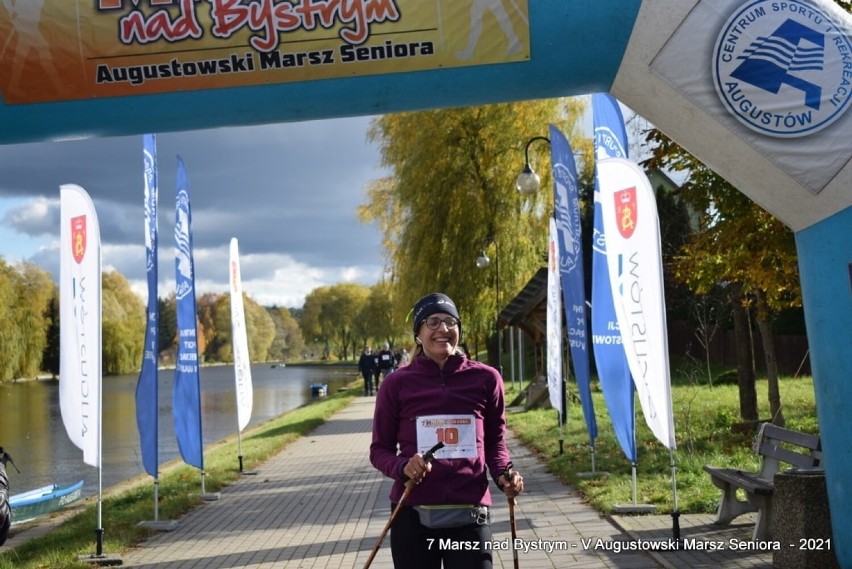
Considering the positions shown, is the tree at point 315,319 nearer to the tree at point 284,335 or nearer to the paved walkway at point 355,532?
the tree at point 284,335

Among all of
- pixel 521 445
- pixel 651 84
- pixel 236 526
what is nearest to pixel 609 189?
pixel 651 84

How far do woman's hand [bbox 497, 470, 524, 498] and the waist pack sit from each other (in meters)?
0.16

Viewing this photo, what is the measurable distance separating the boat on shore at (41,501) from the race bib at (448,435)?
9631 mm

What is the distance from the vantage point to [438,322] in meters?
4.02

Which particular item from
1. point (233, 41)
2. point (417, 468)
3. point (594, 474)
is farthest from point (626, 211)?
point (417, 468)

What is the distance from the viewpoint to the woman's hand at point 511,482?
3883 millimetres

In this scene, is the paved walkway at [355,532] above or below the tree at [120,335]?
below

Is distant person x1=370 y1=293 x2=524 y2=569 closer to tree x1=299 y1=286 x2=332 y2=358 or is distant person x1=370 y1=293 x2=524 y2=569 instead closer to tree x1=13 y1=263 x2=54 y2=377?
tree x1=13 y1=263 x2=54 y2=377

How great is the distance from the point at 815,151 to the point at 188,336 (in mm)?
7559

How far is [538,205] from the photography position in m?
28.7

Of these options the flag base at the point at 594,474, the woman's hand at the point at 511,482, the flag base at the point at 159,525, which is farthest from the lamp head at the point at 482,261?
the woman's hand at the point at 511,482

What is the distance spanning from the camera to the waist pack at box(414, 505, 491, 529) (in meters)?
3.87

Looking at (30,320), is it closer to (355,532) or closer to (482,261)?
(482,261)

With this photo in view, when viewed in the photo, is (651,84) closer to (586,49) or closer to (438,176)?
(586,49)
